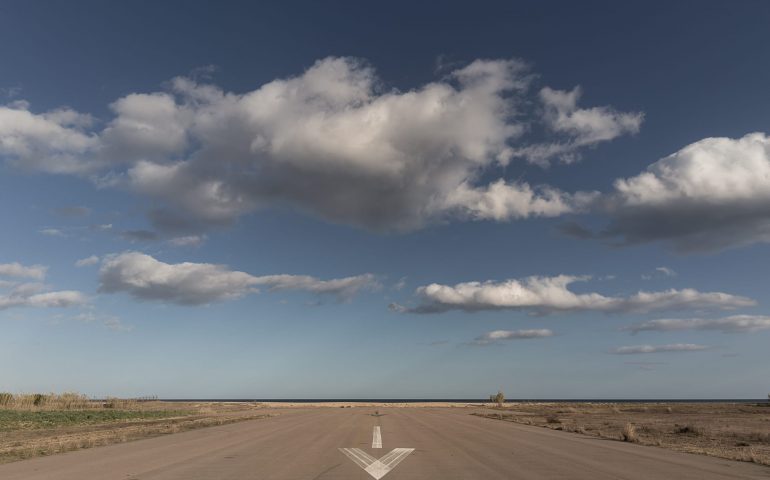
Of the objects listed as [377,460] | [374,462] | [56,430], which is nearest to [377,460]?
[377,460]

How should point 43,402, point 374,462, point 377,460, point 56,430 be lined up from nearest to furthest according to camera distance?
1. point 374,462
2. point 377,460
3. point 56,430
4. point 43,402

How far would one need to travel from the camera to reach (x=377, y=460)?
55.7ft

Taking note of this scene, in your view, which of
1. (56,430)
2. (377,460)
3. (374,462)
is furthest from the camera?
(56,430)

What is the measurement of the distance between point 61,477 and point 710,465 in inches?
720

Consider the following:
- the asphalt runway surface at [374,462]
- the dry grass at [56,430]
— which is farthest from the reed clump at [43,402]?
the asphalt runway surface at [374,462]

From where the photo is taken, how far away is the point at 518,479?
13117mm

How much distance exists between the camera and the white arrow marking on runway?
14507 mm

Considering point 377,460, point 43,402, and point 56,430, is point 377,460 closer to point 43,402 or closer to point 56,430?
point 56,430

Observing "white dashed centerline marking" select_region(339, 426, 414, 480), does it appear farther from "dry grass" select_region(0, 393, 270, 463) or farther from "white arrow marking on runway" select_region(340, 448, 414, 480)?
"dry grass" select_region(0, 393, 270, 463)

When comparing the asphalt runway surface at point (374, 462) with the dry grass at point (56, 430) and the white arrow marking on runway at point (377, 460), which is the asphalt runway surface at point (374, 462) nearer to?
the white arrow marking on runway at point (377, 460)

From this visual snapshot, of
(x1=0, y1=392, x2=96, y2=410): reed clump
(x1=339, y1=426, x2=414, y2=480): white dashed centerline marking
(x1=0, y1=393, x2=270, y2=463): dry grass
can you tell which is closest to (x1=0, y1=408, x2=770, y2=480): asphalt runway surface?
(x1=339, y1=426, x2=414, y2=480): white dashed centerline marking

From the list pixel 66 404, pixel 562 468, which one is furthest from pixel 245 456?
pixel 66 404

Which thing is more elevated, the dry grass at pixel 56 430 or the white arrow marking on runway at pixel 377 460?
the white arrow marking on runway at pixel 377 460

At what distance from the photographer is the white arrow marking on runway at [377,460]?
14.5m
